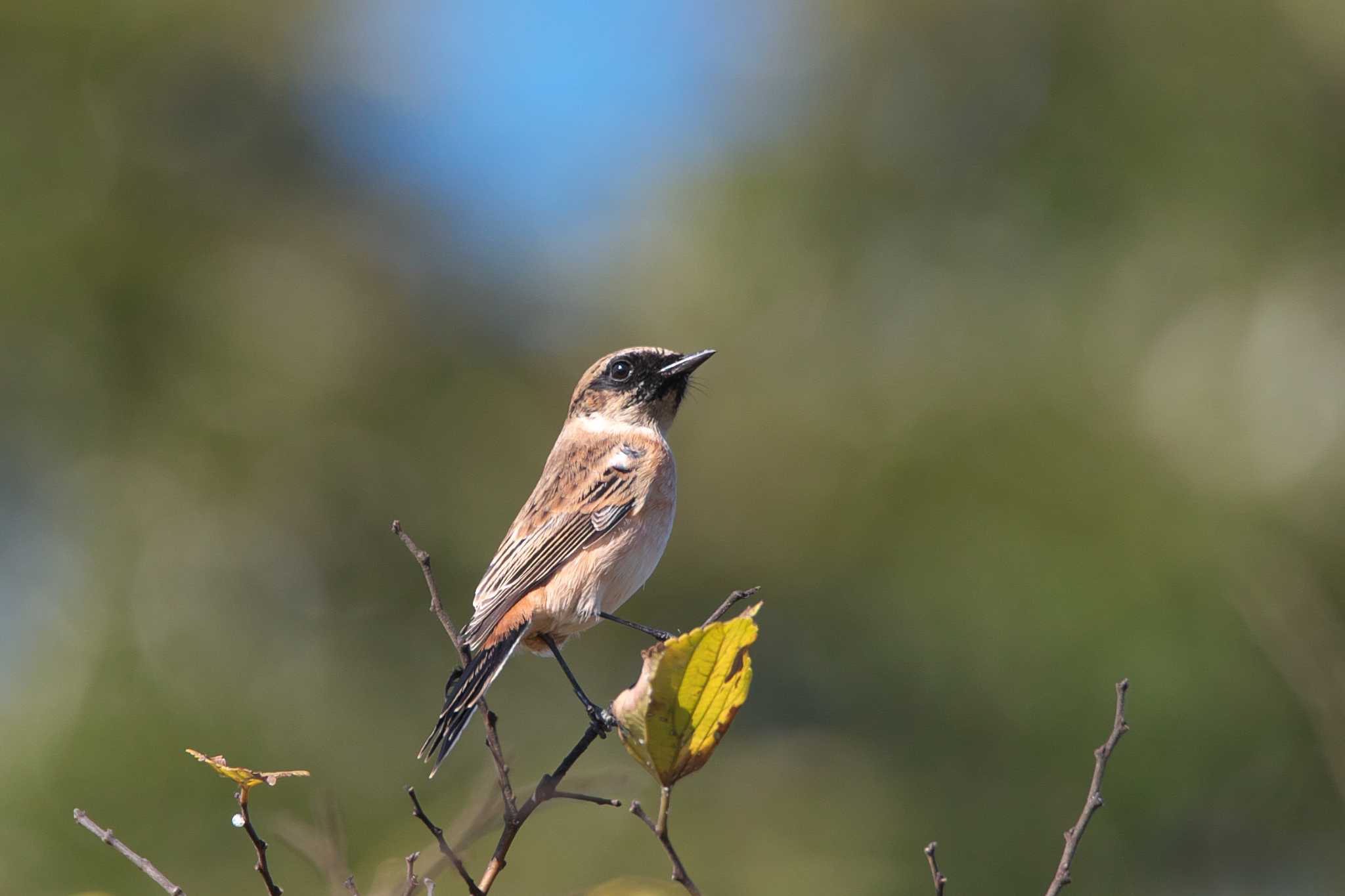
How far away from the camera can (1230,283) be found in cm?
1169

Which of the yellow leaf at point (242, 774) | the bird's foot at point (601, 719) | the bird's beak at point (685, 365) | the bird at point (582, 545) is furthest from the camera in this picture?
the bird's beak at point (685, 365)

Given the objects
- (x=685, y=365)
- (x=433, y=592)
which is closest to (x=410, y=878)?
(x=433, y=592)

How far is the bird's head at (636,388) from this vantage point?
418 centimetres

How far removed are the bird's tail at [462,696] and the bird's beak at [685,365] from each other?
42.2 inches

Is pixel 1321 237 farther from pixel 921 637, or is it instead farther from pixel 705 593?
pixel 705 593

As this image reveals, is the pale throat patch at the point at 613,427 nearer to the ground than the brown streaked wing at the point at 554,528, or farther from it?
farther from it

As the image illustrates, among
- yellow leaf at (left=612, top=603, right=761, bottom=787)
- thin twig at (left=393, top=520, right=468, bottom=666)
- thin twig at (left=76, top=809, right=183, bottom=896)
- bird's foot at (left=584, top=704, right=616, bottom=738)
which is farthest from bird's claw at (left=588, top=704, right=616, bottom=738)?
thin twig at (left=76, top=809, right=183, bottom=896)

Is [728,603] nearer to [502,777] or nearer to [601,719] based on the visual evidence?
[502,777]

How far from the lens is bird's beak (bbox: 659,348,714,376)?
3828 mm

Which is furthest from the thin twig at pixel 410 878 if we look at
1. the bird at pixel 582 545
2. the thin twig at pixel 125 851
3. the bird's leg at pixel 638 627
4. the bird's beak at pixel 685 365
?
the bird's beak at pixel 685 365

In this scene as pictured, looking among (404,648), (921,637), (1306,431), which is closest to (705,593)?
(921,637)

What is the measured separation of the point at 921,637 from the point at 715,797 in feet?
8.83

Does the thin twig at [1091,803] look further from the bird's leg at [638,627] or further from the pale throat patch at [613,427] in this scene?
the pale throat patch at [613,427]

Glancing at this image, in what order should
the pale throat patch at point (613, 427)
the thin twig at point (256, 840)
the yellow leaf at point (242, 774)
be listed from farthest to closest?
the pale throat patch at point (613, 427), the thin twig at point (256, 840), the yellow leaf at point (242, 774)
